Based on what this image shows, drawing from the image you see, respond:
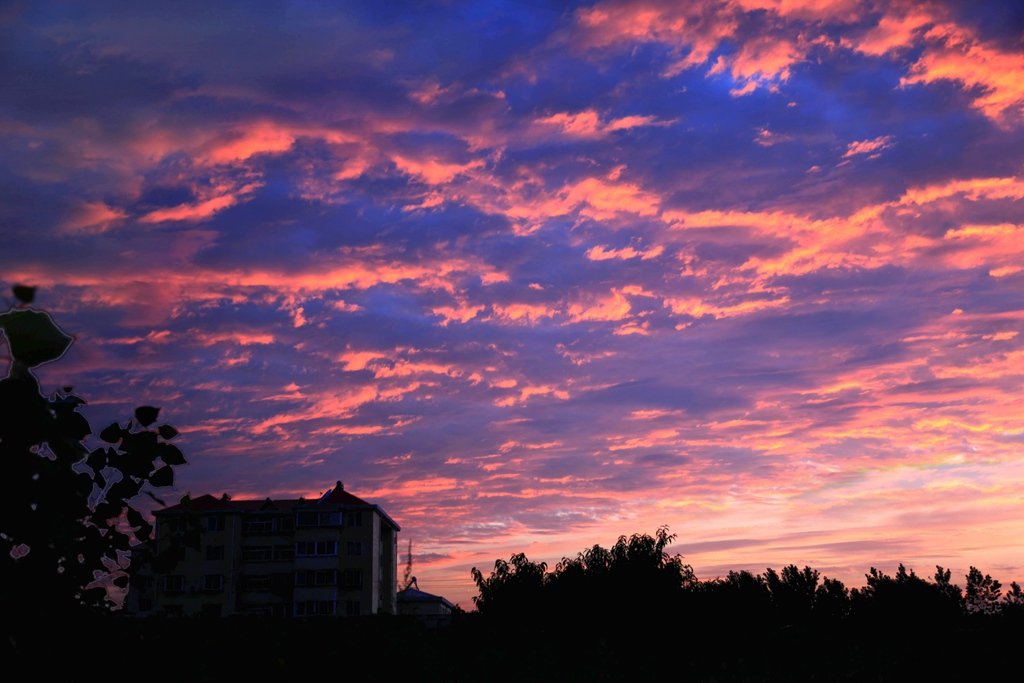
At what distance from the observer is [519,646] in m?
11.6

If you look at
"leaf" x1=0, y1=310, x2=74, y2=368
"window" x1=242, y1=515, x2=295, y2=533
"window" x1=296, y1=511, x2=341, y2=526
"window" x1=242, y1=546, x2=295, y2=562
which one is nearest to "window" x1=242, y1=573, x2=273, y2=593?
"window" x1=242, y1=546, x2=295, y2=562

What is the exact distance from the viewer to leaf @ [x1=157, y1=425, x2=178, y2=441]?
308 cm

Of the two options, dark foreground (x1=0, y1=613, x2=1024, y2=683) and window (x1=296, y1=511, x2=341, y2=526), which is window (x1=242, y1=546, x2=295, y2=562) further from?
dark foreground (x1=0, y1=613, x2=1024, y2=683)

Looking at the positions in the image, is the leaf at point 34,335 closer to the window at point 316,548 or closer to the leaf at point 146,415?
the leaf at point 146,415

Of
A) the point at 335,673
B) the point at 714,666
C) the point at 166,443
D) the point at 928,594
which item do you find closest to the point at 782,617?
Answer: the point at 928,594

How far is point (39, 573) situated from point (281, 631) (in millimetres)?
3222

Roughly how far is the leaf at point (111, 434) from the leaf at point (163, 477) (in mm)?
200

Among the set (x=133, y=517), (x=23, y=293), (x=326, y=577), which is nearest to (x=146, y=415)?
(x=133, y=517)

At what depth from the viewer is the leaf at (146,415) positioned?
3029mm

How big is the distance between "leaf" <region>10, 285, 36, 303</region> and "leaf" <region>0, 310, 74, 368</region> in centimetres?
3

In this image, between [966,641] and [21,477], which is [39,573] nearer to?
[21,477]

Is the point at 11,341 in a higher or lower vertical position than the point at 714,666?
higher

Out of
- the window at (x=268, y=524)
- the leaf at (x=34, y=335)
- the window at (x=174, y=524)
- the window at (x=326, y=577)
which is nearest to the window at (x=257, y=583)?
the window at (x=268, y=524)

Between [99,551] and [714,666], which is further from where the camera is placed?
[714,666]
